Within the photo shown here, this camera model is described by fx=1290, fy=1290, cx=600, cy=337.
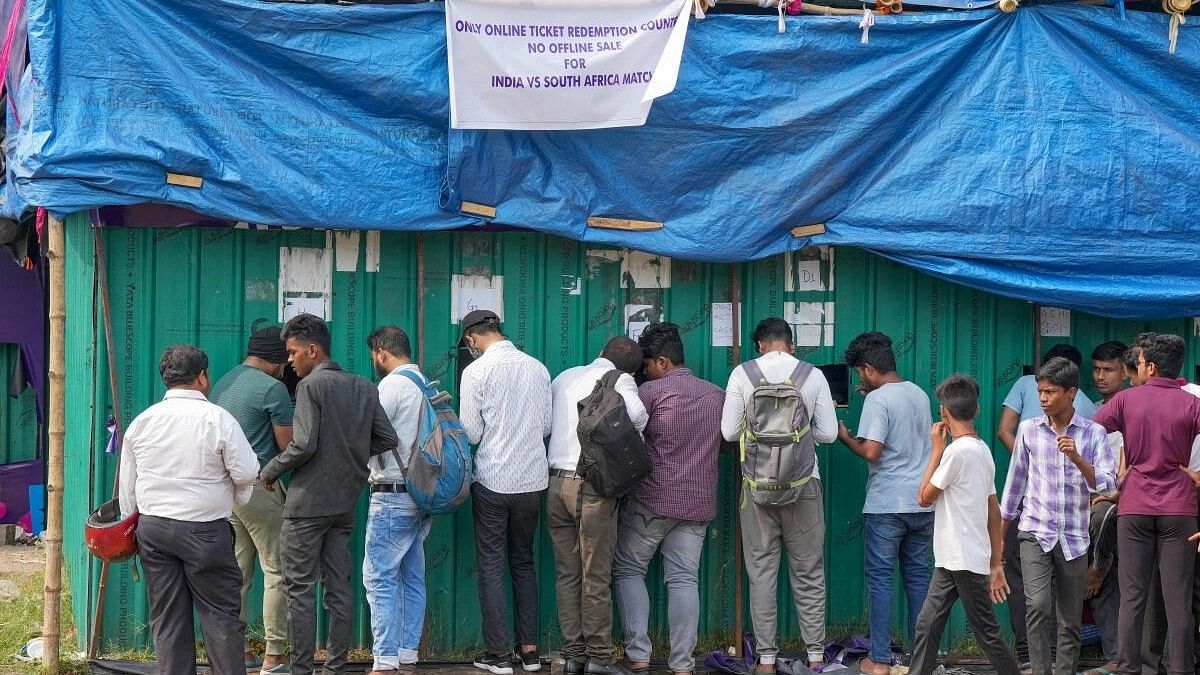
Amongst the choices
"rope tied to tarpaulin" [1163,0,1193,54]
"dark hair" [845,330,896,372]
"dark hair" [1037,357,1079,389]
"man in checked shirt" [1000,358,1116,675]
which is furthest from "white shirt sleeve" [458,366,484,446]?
"rope tied to tarpaulin" [1163,0,1193,54]

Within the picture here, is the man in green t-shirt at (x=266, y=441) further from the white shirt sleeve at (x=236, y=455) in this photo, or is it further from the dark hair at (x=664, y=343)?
the dark hair at (x=664, y=343)

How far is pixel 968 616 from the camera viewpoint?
6.26 meters

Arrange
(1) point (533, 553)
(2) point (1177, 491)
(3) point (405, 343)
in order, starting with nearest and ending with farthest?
(2) point (1177, 491), (3) point (405, 343), (1) point (533, 553)

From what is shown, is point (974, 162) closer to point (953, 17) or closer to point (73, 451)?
point (953, 17)

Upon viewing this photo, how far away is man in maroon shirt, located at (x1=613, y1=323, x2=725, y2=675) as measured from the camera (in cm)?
713

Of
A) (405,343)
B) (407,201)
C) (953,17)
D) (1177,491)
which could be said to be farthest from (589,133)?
(1177,491)

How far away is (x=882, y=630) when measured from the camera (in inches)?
286

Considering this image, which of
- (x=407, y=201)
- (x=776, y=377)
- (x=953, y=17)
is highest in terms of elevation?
(x=953, y=17)

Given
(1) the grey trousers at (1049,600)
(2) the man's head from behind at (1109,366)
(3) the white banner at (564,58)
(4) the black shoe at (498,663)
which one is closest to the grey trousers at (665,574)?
(4) the black shoe at (498,663)

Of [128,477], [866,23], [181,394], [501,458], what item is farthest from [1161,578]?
[128,477]

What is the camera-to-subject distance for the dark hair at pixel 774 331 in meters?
7.27

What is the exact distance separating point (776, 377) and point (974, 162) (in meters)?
1.73

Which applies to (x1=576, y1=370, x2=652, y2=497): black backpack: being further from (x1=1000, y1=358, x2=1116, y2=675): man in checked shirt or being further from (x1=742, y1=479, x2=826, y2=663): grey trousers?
(x1=1000, y1=358, x2=1116, y2=675): man in checked shirt

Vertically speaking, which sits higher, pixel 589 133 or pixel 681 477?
pixel 589 133
